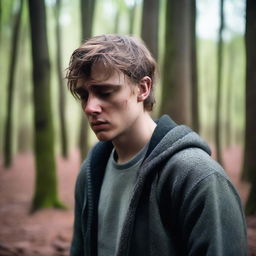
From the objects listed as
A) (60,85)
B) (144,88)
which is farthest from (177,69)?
(60,85)

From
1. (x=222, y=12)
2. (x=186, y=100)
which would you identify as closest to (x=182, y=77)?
(x=186, y=100)

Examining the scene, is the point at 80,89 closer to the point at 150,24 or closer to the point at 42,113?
the point at 150,24

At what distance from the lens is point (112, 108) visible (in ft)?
5.91

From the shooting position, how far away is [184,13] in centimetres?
520

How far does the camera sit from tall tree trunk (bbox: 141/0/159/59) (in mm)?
5898

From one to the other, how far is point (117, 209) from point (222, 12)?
6.95 metres

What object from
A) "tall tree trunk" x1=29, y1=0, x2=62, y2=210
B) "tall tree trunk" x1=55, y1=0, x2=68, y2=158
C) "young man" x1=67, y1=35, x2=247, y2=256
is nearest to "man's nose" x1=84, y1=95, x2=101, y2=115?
"young man" x1=67, y1=35, x2=247, y2=256

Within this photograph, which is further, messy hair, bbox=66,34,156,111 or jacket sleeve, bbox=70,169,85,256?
jacket sleeve, bbox=70,169,85,256

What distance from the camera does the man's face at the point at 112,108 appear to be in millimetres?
1784

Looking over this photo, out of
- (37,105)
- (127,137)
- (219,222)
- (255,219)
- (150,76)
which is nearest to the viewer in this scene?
(219,222)

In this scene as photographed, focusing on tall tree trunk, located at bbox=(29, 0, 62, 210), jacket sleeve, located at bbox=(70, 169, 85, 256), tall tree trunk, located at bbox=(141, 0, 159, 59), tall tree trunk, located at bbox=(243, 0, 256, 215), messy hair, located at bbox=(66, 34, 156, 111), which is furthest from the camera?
tall tree trunk, located at bbox=(29, 0, 62, 210)

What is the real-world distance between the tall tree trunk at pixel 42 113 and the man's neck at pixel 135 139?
5.19 m

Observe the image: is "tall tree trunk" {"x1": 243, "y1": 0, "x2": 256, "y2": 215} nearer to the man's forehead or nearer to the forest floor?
the forest floor

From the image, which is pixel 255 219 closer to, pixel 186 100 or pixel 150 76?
pixel 186 100
